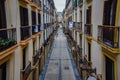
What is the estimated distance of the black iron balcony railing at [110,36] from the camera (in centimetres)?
1049

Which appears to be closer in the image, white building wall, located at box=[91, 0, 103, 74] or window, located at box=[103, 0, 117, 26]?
window, located at box=[103, 0, 117, 26]

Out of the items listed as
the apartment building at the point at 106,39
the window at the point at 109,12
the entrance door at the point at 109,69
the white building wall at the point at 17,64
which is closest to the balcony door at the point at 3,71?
the white building wall at the point at 17,64

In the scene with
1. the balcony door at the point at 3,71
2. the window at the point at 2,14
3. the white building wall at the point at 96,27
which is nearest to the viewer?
the balcony door at the point at 3,71

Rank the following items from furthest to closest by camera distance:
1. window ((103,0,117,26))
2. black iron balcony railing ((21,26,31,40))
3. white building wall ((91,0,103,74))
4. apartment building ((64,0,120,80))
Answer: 1. black iron balcony railing ((21,26,31,40))
2. white building wall ((91,0,103,74))
3. window ((103,0,117,26))
4. apartment building ((64,0,120,80))

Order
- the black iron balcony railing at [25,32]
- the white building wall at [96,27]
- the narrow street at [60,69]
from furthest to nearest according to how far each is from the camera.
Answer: the narrow street at [60,69] → the black iron balcony railing at [25,32] → the white building wall at [96,27]

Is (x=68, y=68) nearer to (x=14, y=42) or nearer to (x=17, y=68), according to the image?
(x=17, y=68)

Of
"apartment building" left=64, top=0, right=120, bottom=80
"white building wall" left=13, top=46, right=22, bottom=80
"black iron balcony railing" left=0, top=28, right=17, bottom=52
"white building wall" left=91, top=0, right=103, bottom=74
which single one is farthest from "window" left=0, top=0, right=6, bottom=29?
"white building wall" left=91, top=0, right=103, bottom=74

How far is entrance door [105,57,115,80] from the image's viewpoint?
11.9 metres

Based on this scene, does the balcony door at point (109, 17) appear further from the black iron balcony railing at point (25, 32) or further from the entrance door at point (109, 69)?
the black iron balcony railing at point (25, 32)

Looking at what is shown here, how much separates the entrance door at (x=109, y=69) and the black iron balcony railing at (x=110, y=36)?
3.69 feet

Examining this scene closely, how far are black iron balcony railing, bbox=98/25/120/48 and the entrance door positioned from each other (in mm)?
1125

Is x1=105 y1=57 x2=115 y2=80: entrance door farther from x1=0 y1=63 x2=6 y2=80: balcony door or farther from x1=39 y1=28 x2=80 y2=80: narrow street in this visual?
x1=39 y1=28 x2=80 y2=80: narrow street

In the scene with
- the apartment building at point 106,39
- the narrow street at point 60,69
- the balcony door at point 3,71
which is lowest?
the narrow street at point 60,69

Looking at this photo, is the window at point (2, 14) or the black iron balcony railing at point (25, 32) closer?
the window at point (2, 14)
